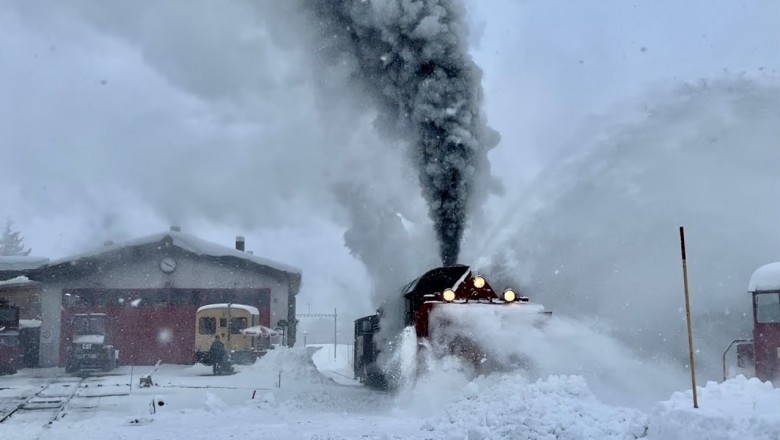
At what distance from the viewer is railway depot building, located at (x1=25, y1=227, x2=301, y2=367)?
34.2 metres

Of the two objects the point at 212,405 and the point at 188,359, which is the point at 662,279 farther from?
the point at 188,359

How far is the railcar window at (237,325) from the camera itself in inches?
1254

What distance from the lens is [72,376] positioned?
2645 centimetres

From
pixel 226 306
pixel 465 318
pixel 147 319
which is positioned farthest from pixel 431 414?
pixel 147 319

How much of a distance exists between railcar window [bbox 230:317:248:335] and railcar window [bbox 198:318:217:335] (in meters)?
0.74

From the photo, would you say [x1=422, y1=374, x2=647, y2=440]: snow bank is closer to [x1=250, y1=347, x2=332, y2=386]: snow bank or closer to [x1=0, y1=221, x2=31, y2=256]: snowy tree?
[x1=250, y1=347, x2=332, y2=386]: snow bank

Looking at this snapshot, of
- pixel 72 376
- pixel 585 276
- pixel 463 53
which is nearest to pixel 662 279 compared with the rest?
pixel 585 276

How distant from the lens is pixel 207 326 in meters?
32.0

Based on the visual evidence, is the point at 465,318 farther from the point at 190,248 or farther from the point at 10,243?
the point at 10,243

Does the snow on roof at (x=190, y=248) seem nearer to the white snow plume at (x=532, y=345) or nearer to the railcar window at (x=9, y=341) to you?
the railcar window at (x=9, y=341)

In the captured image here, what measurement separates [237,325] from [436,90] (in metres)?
17.3

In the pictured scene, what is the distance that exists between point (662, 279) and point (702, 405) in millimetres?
16190

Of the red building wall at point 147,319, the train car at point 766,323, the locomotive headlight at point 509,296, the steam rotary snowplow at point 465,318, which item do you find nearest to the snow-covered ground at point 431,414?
the steam rotary snowplow at point 465,318

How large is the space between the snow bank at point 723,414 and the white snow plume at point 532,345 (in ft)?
12.2
